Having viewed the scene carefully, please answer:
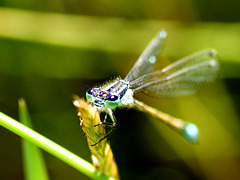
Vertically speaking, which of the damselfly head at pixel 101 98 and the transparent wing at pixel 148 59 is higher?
the transparent wing at pixel 148 59

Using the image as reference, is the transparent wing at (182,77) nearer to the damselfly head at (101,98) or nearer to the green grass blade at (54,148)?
the damselfly head at (101,98)

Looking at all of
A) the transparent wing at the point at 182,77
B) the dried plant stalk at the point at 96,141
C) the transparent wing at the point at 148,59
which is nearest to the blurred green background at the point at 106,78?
the transparent wing at the point at 148,59

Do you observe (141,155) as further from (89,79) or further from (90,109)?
(90,109)

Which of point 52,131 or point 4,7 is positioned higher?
point 4,7

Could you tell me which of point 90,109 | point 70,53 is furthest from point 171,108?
point 90,109

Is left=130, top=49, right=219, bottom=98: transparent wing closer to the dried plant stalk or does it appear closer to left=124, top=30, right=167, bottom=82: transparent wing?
left=124, top=30, right=167, bottom=82: transparent wing

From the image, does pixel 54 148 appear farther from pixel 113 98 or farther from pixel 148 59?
pixel 148 59
